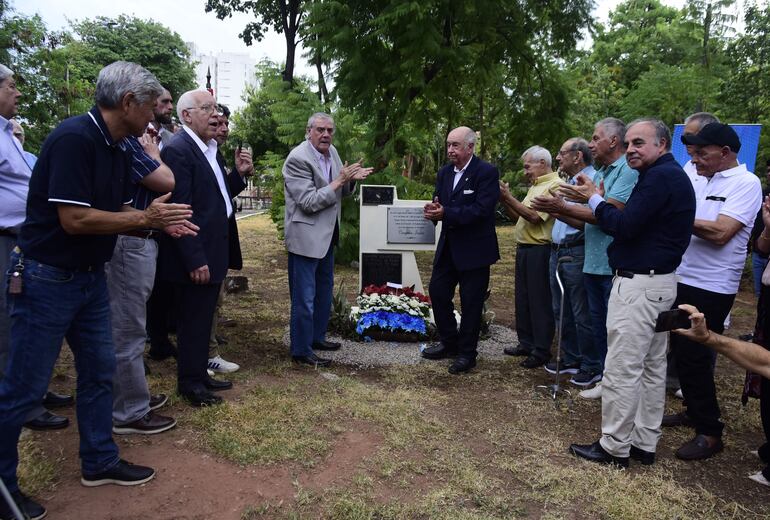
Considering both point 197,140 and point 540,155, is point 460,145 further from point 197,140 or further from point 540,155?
point 197,140

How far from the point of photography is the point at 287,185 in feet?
16.6

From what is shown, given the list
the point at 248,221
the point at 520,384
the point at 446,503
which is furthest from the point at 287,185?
the point at 248,221

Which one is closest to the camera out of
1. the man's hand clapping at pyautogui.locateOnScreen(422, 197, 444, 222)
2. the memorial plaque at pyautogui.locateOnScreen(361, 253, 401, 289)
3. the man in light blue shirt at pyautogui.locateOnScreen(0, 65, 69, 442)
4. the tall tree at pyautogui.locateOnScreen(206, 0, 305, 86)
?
the man in light blue shirt at pyautogui.locateOnScreen(0, 65, 69, 442)

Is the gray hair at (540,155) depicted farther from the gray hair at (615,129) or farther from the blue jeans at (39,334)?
the blue jeans at (39,334)

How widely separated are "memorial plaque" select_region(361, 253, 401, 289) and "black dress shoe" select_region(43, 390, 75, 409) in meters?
3.65

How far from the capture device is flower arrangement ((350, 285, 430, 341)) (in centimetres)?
A: 607

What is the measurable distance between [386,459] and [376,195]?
4027mm

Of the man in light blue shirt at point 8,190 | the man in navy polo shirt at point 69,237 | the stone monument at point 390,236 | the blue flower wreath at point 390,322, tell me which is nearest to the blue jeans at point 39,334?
the man in navy polo shirt at point 69,237

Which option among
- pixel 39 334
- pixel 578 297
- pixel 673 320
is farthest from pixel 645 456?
pixel 39 334

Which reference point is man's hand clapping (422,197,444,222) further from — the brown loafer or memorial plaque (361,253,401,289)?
the brown loafer

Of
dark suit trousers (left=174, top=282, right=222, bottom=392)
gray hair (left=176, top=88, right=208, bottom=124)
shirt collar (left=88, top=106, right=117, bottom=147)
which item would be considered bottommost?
dark suit trousers (left=174, top=282, right=222, bottom=392)

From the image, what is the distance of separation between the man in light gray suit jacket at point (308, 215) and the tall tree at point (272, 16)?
12759mm

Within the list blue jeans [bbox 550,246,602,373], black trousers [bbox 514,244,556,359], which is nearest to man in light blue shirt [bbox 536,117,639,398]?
blue jeans [bbox 550,246,602,373]

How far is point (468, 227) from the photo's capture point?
5148 mm
